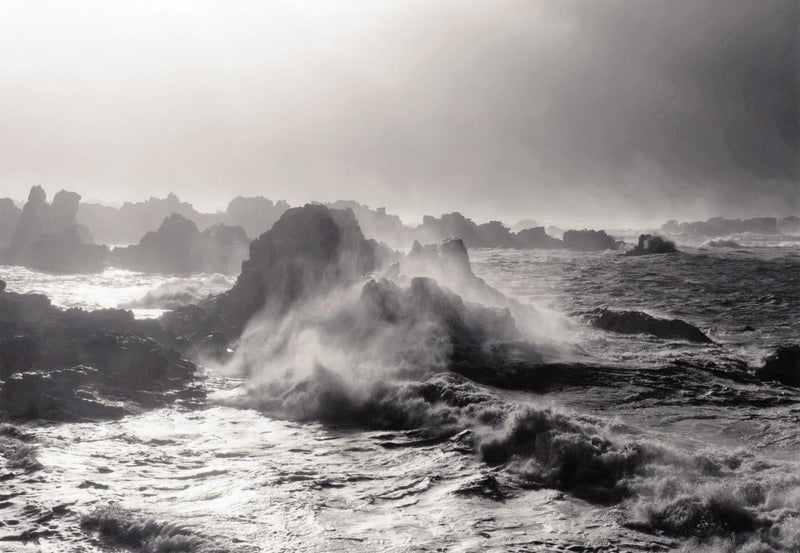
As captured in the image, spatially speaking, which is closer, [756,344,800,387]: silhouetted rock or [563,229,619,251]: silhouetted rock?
[756,344,800,387]: silhouetted rock

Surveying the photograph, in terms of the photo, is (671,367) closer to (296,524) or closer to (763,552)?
(763,552)

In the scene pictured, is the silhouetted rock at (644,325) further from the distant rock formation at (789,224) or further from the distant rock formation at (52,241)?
the distant rock formation at (789,224)

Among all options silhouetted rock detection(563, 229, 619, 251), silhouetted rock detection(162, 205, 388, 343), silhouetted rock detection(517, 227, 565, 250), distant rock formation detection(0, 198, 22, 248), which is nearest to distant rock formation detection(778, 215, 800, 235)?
silhouetted rock detection(563, 229, 619, 251)

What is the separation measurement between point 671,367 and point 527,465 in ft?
42.9

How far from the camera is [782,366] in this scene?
26.2 meters

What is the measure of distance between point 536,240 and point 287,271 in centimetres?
6976

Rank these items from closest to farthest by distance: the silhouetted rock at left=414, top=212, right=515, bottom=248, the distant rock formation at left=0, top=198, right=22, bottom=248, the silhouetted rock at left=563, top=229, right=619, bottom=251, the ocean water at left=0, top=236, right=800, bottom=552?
the ocean water at left=0, top=236, right=800, bottom=552 → the silhouetted rock at left=563, top=229, right=619, bottom=251 → the distant rock formation at left=0, top=198, right=22, bottom=248 → the silhouetted rock at left=414, top=212, right=515, bottom=248

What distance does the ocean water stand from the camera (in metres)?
13.6

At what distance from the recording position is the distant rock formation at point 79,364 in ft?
81.5

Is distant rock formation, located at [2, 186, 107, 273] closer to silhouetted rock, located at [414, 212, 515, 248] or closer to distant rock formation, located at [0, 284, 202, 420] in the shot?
silhouetted rock, located at [414, 212, 515, 248]

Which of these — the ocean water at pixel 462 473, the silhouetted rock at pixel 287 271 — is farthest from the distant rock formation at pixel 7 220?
the ocean water at pixel 462 473

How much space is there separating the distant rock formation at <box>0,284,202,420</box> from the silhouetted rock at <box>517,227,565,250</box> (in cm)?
7711

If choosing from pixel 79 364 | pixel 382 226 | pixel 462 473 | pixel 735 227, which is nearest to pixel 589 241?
pixel 382 226

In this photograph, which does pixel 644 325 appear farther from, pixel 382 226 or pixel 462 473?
pixel 382 226
